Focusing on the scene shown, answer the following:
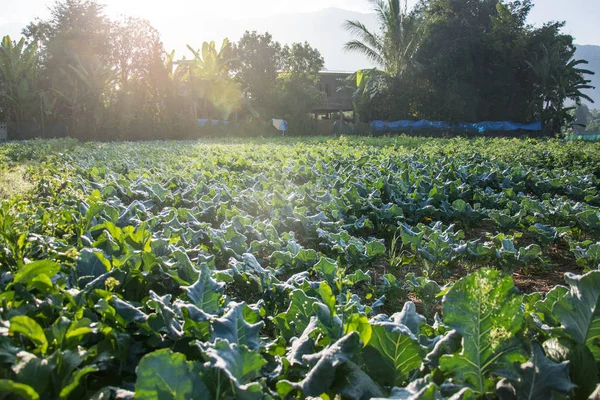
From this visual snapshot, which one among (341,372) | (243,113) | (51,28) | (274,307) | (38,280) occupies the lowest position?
(274,307)

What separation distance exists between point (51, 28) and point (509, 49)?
113ft

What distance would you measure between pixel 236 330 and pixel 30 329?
443 millimetres

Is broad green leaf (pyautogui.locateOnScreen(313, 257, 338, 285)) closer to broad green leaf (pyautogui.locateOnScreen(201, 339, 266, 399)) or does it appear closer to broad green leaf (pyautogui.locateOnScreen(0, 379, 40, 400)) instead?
broad green leaf (pyautogui.locateOnScreen(201, 339, 266, 399))

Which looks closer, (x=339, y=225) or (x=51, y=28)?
(x=339, y=225)

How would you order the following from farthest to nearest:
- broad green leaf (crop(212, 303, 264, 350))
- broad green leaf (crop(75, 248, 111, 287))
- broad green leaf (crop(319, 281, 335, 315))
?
broad green leaf (crop(75, 248, 111, 287)) → broad green leaf (crop(319, 281, 335, 315)) → broad green leaf (crop(212, 303, 264, 350))

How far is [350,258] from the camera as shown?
2912mm

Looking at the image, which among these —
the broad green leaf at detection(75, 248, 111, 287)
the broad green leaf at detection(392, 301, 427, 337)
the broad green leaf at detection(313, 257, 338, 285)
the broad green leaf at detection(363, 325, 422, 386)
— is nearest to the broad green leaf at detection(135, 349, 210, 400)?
the broad green leaf at detection(363, 325, 422, 386)

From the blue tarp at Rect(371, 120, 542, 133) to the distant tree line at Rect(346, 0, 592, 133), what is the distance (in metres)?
0.67

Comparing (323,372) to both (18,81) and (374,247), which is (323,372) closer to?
(374,247)

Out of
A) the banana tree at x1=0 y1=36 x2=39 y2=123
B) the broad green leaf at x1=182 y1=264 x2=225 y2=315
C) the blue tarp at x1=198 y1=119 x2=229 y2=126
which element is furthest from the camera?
the blue tarp at x1=198 y1=119 x2=229 y2=126

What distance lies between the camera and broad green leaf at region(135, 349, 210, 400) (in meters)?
0.85

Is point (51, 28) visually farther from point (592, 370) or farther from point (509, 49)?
point (592, 370)

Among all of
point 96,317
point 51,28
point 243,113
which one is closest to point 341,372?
point 96,317

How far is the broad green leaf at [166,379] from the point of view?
2.77 feet
